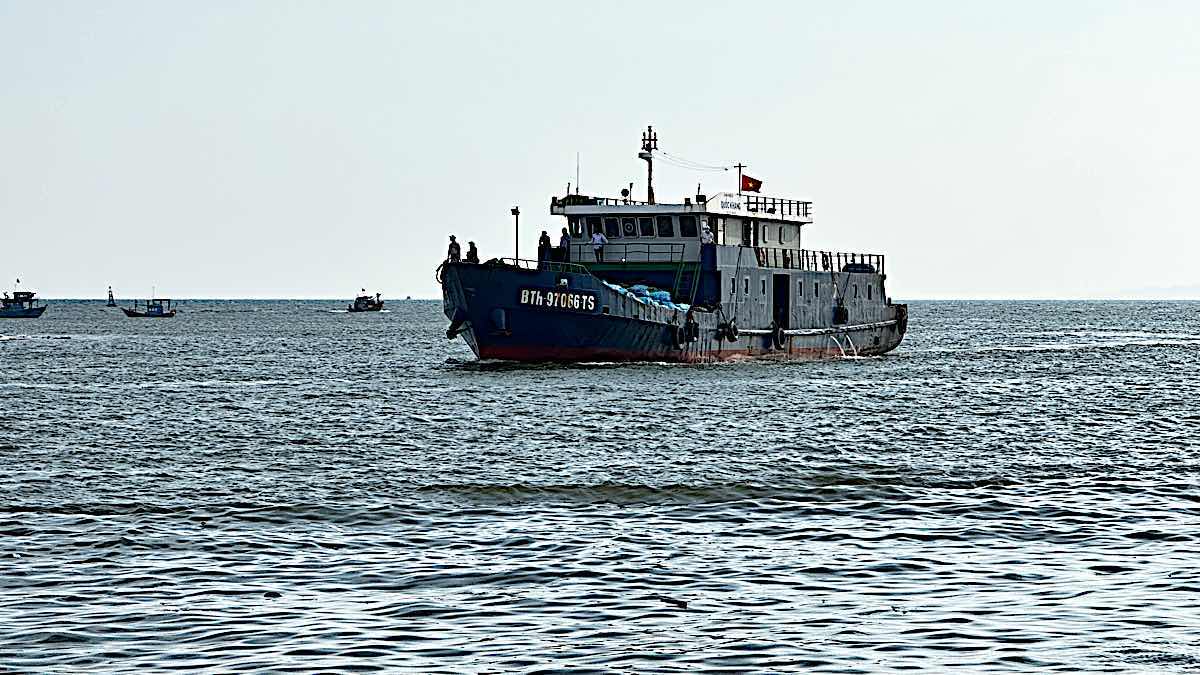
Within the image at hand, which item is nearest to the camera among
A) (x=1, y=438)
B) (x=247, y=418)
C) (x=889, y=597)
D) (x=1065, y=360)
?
(x=889, y=597)

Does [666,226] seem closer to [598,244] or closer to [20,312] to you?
[598,244]

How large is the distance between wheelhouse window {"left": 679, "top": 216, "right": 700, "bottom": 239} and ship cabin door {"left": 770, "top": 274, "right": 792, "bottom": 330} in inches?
229

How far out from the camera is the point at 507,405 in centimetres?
4238

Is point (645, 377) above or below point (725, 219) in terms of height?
below

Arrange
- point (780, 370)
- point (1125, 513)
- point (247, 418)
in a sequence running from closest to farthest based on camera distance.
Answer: point (1125, 513)
point (247, 418)
point (780, 370)

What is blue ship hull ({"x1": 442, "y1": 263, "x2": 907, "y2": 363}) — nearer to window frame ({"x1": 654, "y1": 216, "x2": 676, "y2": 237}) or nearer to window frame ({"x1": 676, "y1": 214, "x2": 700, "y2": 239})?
window frame ({"x1": 676, "y1": 214, "x2": 700, "y2": 239})

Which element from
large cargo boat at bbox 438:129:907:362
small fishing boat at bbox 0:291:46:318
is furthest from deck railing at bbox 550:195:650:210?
small fishing boat at bbox 0:291:46:318

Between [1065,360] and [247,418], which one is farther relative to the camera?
[1065,360]

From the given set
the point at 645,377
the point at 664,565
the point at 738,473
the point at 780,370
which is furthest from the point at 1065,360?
the point at 664,565

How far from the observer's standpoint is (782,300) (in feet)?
212

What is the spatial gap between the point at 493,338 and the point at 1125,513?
33.7 meters

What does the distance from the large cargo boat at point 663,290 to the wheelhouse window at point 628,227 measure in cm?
4

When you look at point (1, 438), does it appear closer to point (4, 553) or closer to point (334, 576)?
point (4, 553)

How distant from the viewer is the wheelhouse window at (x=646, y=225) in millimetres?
59938
